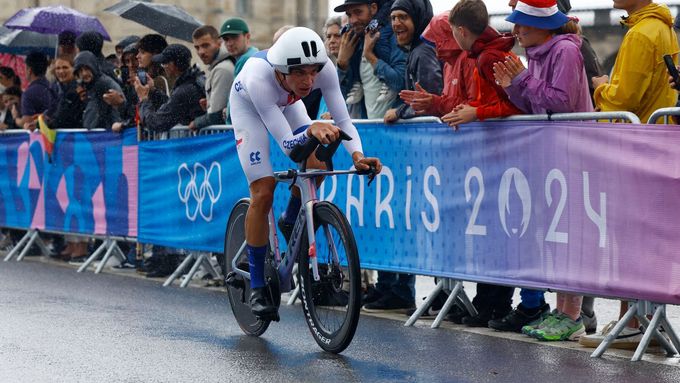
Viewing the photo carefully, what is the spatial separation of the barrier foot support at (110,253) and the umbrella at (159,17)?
3.54m

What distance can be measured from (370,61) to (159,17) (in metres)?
6.75

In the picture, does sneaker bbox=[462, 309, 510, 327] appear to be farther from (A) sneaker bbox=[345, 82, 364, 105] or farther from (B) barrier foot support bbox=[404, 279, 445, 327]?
(A) sneaker bbox=[345, 82, 364, 105]

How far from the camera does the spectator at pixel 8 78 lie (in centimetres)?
1839

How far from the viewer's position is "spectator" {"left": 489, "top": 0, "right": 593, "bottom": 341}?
8.82 m

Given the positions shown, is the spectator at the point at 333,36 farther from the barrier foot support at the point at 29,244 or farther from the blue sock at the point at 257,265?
the barrier foot support at the point at 29,244

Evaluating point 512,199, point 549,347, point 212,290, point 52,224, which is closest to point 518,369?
point 549,347

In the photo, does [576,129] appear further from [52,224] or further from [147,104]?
[52,224]

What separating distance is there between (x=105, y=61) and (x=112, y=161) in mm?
2123

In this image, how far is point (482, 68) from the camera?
9.38 m

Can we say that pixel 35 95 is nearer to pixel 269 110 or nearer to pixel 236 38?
pixel 236 38

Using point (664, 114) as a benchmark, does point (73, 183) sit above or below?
below

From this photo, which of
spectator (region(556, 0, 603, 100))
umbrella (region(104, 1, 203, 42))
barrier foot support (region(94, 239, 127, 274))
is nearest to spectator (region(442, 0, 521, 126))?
spectator (region(556, 0, 603, 100))

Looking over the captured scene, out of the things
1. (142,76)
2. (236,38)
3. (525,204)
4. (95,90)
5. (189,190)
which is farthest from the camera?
(95,90)

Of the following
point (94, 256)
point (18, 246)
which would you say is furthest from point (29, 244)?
point (94, 256)
